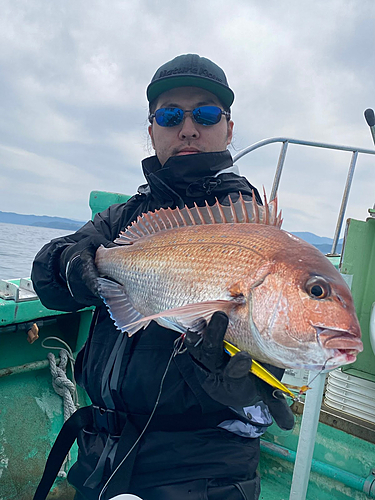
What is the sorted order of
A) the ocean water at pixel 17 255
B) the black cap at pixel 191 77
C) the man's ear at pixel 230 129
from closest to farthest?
the black cap at pixel 191 77 < the man's ear at pixel 230 129 < the ocean water at pixel 17 255

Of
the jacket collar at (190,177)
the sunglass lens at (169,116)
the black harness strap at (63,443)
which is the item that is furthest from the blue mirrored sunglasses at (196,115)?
the black harness strap at (63,443)

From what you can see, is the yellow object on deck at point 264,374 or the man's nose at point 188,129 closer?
the yellow object on deck at point 264,374

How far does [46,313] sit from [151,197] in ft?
4.98

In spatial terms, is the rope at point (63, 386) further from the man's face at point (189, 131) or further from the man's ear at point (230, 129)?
the man's ear at point (230, 129)

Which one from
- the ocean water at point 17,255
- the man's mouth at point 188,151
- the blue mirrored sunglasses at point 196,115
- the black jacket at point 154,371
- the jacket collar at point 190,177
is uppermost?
the blue mirrored sunglasses at point 196,115

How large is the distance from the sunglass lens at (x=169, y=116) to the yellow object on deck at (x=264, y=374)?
1401 millimetres

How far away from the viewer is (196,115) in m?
2.16

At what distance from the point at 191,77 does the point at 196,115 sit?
212 millimetres

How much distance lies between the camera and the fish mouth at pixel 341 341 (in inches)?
41.8

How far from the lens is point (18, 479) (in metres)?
2.83

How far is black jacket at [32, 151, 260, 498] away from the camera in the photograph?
5.33 feet

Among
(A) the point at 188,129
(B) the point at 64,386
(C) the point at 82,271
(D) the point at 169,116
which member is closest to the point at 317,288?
(C) the point at 82,271

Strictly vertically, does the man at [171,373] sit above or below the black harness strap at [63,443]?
above

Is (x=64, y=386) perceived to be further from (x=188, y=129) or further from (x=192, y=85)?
(x=192, y=85)
